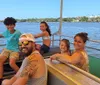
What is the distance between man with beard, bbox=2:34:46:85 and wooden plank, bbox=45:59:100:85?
0.16 metres

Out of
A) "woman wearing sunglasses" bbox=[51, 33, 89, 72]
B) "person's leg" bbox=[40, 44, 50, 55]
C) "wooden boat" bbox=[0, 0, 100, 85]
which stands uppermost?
"woman wearing sunglasses" bbox=[51, 33, 89, 72]

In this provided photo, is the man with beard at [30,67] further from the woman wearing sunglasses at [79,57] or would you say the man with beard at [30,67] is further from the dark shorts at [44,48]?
the dark shorts at [44,48]

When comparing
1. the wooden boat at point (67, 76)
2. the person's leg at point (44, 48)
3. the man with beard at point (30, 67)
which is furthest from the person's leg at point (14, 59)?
the man with beard at point (30, 67)

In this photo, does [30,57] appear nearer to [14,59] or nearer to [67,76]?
[67,76]

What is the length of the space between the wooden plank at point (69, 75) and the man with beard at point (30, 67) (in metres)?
0.16

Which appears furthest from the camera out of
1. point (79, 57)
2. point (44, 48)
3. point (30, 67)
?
point (44, 48)

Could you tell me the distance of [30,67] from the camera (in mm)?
1826

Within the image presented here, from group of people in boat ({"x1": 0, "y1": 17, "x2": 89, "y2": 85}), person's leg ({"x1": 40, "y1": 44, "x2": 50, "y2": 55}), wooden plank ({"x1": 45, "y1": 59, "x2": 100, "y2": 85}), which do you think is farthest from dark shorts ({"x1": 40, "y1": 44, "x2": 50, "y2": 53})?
wooden plank ({"x1": 45, "y1": 59, "x2": 100, "y2": 85})

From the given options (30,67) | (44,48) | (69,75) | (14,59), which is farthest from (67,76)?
(44,48)

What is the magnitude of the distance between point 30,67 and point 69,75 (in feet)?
1.13

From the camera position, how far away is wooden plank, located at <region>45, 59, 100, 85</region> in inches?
67.5

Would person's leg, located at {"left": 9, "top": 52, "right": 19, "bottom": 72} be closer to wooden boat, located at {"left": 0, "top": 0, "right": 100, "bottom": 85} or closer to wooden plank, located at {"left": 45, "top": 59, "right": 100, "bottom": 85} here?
wooden boat, located at {"left": 0, "top": 0, "right": 100, "bottom": 85}

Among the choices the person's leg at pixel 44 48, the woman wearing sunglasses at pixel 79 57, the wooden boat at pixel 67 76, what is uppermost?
the woman wearing sunglasses at pixel 79 57

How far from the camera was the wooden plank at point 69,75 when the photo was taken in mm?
1715
